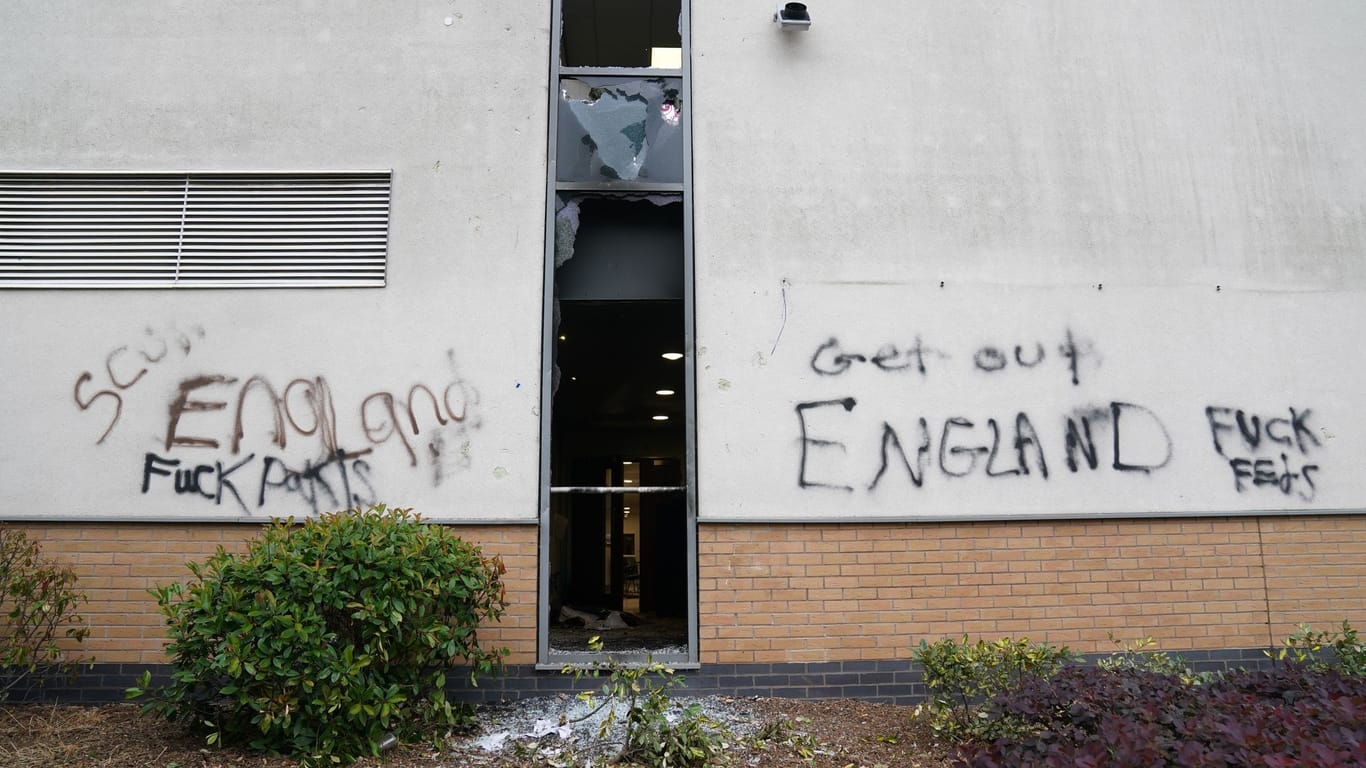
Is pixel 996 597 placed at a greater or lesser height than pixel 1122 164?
lesser

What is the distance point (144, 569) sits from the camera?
6.26 meters

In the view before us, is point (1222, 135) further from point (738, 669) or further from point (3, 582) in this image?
point (3, 582)

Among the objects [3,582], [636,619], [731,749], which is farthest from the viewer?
[636,619]

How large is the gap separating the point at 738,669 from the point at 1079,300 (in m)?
3.86

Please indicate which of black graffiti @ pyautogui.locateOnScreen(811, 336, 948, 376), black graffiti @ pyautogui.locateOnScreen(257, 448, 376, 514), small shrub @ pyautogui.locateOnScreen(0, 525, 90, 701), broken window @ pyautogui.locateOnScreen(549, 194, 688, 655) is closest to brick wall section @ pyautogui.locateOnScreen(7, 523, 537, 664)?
small shrub @ pyautogui.locateOnScreen(0, 525, 90, 701)

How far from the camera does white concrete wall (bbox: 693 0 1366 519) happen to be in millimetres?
6629

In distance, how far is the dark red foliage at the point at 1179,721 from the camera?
3189 millimetres

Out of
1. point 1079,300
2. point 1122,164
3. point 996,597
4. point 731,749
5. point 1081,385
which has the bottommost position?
point 731,749

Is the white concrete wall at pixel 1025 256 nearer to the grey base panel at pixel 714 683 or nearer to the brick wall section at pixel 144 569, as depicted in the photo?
the grey base panel at pixel 714 683

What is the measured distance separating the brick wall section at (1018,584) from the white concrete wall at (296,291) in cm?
179

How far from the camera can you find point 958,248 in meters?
6.93

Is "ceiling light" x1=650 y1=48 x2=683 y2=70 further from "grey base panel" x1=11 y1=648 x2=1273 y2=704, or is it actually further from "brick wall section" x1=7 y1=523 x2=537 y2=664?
"grey base panel" x1=11 y1=648 x2=1273 y2=704

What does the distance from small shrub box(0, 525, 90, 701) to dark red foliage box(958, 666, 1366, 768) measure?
5.78 m

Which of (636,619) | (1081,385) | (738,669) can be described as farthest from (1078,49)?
(636,619)
